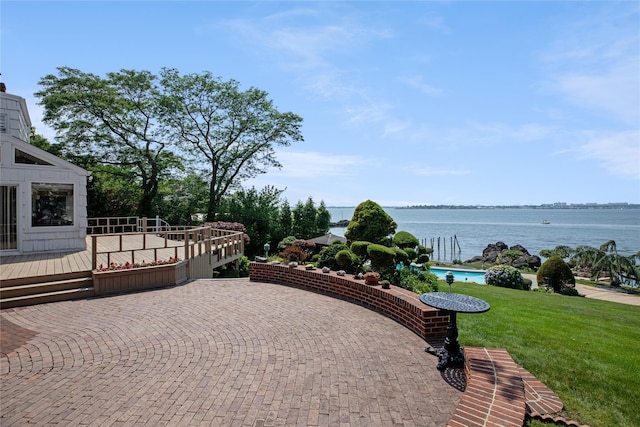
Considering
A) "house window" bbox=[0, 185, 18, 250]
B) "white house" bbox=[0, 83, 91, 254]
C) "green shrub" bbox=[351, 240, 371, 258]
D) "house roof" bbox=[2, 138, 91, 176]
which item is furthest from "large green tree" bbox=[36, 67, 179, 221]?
"green shrub" bbox=[351, 240, 371, 258]

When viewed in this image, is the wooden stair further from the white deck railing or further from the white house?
the white house

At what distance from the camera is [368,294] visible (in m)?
7.41

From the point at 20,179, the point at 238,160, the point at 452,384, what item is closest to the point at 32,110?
the point at 238,160

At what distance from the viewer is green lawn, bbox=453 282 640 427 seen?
369cm

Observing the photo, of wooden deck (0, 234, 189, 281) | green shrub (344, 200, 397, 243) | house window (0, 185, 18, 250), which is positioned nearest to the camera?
wooden deck (0, 234, 189, 281)

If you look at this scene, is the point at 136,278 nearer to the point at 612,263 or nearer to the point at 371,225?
the point at 371,225

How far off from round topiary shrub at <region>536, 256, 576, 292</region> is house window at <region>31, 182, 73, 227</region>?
76.6 feet

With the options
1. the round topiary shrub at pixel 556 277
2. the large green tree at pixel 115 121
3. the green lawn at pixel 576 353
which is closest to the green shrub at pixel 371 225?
the green lawn at pixel 576 353

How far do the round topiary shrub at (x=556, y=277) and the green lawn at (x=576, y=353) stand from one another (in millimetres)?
12298

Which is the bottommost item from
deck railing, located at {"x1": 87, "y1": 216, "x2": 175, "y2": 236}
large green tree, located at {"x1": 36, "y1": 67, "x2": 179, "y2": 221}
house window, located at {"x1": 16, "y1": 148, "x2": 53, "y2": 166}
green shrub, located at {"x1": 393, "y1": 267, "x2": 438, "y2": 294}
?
green shrub, located at {"x1": 393, "y1": 267, "x2": 438, "y2": 294}

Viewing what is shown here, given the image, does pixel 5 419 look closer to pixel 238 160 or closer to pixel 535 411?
pixel 535 411

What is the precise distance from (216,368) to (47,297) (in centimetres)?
577

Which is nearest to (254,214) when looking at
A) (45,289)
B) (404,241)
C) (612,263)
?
(404,241)

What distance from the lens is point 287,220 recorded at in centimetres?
2647
